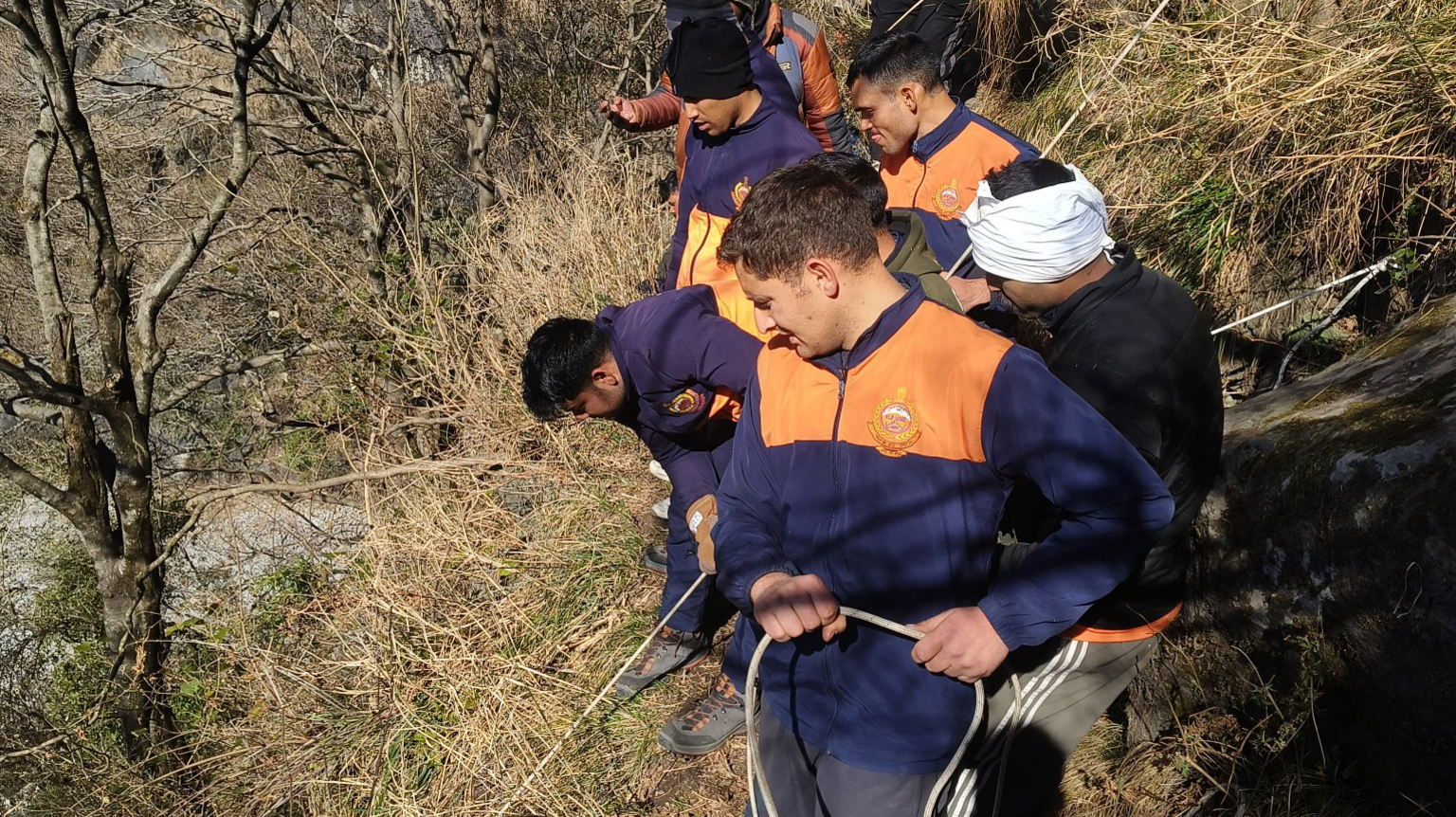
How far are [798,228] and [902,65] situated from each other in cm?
193

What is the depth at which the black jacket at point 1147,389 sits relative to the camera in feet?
6.03

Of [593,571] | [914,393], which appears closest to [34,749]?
[593,571]

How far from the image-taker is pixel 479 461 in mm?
4312

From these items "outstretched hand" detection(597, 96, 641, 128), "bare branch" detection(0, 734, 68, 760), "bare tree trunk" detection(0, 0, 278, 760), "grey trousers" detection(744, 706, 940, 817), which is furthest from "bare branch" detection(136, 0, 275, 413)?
"grey trousers" detection(744, 706, 940, 817)

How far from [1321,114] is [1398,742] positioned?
8.84ft

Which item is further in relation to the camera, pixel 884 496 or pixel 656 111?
pixel 656 111

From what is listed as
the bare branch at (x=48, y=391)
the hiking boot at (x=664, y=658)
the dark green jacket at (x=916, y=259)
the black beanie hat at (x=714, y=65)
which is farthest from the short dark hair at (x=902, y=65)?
the bare branch at (x=48, y=391)

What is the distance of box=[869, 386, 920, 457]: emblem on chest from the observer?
1.63 m

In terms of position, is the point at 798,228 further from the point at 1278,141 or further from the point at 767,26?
the point at 1278,141

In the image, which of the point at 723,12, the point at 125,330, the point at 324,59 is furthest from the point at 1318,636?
the point at 324,59

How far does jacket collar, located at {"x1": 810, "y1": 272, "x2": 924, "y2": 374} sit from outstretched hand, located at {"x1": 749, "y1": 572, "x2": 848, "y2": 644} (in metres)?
0.42

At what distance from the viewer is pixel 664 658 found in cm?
339

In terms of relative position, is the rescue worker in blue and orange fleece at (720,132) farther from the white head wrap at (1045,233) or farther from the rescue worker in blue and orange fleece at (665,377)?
the white head wrap at (1045,233)

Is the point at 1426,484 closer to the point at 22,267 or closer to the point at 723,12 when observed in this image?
the point at 723,12
